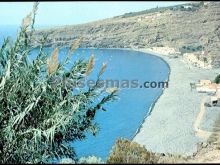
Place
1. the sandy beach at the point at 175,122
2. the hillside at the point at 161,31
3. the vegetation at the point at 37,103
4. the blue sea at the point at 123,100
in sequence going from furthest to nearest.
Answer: the hillside at the point at 161,31 → the blue sea at the point at 123,100 → the sandy beach at the point at 175,122 → the vegetation at the point at 37,103

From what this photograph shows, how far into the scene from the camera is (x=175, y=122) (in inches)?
1388

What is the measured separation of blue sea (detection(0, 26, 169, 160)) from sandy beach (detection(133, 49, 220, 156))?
1078 millimetres

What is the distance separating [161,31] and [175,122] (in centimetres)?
5704

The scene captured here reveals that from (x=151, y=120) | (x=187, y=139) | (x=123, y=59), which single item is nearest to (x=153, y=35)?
(x=123, y=59)

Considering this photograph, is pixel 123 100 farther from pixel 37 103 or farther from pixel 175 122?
pixel 37 103

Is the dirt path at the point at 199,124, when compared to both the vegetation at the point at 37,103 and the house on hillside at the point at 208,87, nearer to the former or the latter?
the house on hillside at the point at 208,87

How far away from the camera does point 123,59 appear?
84.7 meters

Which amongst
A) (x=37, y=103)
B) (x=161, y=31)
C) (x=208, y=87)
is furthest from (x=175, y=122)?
(x=161, y=31)

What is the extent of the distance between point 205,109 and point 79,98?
33.3 meters

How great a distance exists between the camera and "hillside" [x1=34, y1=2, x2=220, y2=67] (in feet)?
269

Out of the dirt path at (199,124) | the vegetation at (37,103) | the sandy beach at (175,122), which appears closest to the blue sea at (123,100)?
the vegetation at (37,103)

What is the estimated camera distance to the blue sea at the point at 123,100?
2868cm

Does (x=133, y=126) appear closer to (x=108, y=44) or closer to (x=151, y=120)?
(x=151, y=120)

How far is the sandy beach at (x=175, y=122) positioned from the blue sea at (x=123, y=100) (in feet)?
3.54
